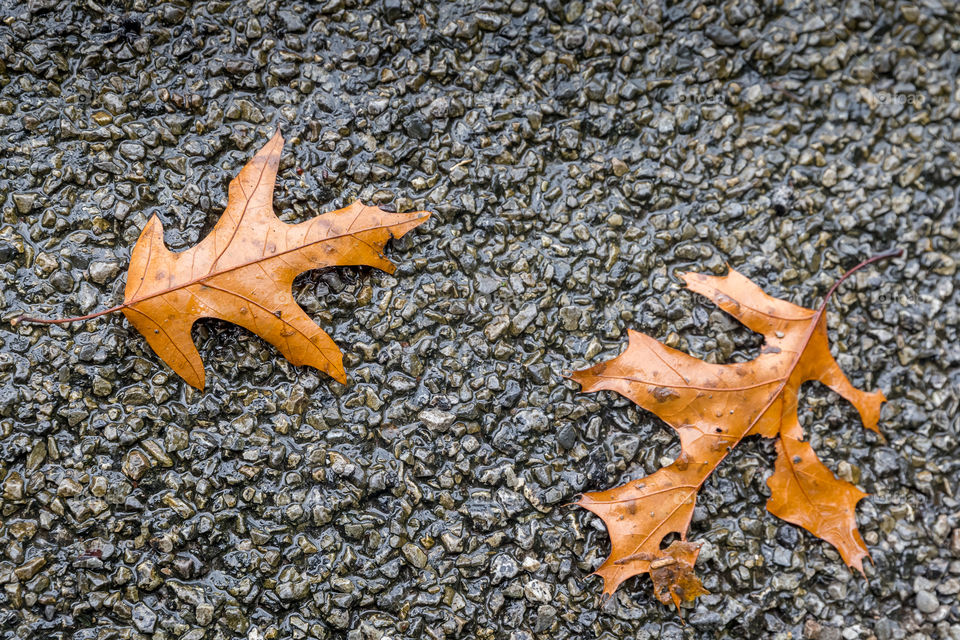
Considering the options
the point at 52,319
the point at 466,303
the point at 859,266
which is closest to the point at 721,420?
the point at 859,266

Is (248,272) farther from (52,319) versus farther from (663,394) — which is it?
(663,394)

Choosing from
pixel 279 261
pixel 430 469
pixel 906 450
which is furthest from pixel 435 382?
pixel 906 450

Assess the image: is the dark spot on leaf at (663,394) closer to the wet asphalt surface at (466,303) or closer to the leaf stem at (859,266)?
the wet asphalt surface at (466,303)

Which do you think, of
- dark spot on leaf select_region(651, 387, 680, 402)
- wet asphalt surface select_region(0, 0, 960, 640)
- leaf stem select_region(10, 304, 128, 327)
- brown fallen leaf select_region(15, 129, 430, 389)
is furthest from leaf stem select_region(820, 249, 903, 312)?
leaf stem select_region(10, 304, 128, 327)

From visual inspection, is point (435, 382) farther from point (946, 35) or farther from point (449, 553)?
point (946, 35)

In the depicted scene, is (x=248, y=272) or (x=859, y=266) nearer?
(x=248, y=272)

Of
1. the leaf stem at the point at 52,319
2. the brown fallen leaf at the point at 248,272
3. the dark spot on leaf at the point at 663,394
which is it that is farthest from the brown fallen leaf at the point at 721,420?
the leaf stem at the point at 52,319
